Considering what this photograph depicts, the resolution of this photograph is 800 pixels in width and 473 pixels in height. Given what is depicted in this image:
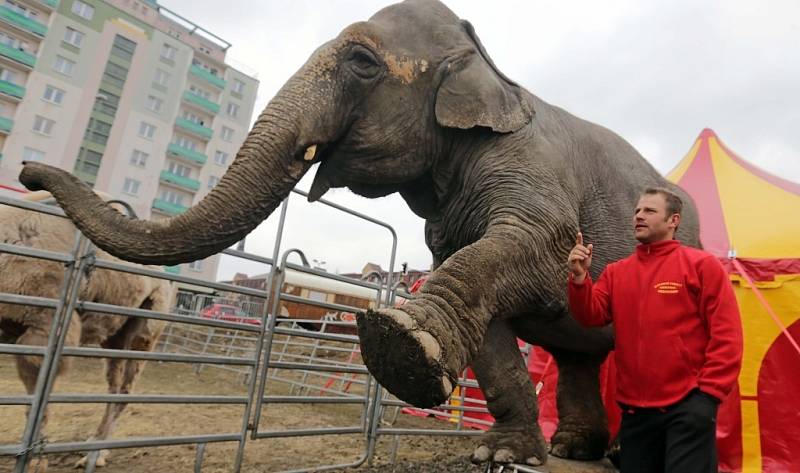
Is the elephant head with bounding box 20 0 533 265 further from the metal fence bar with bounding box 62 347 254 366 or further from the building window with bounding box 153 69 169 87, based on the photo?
the building window with bounding box 153 69 169 87

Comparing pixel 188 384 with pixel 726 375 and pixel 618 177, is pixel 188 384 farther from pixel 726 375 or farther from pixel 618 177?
pixel 726 375

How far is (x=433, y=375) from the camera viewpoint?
1490 mm

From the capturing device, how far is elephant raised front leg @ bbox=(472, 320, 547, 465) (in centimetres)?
255

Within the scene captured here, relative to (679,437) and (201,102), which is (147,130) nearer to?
(201,102)

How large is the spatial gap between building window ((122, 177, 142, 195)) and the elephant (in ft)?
112

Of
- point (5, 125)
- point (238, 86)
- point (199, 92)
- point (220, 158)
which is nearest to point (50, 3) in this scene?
point (5, 125)

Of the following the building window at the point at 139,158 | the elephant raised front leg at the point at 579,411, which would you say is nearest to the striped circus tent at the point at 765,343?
the elephant raised front leg at the point at 579,411

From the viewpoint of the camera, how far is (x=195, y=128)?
38719 mm

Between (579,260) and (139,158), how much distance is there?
3867 centimetres

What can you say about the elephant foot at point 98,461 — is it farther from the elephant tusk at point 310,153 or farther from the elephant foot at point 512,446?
the elephant tusk at point 310,153

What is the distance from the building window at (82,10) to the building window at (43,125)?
755cm

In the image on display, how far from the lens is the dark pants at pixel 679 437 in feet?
6.14

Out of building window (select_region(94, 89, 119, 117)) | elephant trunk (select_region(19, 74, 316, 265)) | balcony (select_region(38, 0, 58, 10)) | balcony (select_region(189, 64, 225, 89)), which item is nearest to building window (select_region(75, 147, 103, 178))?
building window (select_region(94, 89, 119, 117))

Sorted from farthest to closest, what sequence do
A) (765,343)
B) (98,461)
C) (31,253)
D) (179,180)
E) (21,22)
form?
1. (179,180)
2. (21,22)
3. (98,461)
4. (765,343)
5. (31,253)
